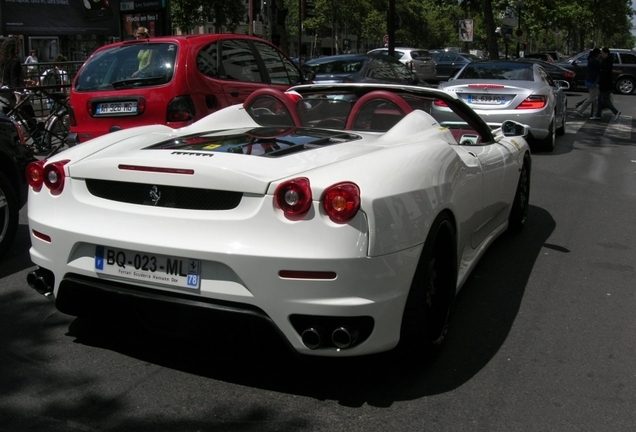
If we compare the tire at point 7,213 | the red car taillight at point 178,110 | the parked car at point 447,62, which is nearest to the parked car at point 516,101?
the red car taillight at point 178,110

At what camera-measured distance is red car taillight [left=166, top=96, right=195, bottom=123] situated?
27.2 ft

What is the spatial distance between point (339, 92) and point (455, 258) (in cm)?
165

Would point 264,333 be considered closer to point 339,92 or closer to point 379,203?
point 379,203

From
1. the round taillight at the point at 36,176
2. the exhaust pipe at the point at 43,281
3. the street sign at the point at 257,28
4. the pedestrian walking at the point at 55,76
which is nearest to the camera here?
the exhaust pipe at the point at 43,281

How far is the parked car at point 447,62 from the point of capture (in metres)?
36.1

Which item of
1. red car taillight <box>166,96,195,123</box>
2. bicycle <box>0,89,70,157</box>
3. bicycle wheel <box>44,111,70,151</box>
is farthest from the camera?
bicycle wheel <box>44,111,70,151</box>

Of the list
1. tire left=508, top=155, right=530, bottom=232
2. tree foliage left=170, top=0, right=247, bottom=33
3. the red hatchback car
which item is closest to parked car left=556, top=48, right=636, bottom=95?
tree foliage left=170, top=0, right=247, bottom=33

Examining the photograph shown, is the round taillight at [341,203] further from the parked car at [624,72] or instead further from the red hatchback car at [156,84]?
the parked car at [624,72]

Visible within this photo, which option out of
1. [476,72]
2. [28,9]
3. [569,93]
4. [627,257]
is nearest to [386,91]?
[627,257]

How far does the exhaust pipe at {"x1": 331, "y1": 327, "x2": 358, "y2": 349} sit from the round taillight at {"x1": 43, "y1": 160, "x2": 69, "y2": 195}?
156cm

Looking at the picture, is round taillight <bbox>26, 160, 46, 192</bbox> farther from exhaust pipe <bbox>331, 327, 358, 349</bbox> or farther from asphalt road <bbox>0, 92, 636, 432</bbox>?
exhaust pipe <bbox>331, 327, 358, 349</bbox>

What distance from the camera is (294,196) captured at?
322 centimetres

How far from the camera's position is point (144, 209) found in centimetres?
351

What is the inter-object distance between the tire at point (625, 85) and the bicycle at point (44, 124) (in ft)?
86.7
